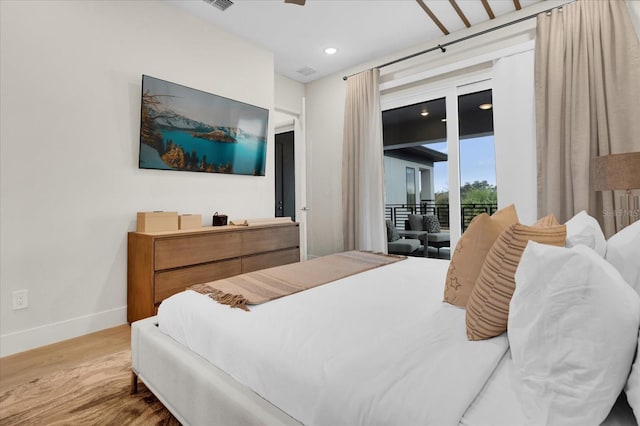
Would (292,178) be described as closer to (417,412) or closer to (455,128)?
(455,128)

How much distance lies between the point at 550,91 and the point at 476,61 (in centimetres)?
84

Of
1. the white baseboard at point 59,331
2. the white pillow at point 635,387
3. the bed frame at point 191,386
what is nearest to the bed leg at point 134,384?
the bed frame at point 191,386

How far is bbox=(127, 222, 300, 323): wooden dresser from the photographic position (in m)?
2.57

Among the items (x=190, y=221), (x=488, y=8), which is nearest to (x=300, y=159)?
(x=190, y=221)

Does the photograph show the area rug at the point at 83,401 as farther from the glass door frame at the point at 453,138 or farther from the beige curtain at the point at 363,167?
the glass door frame at the point at 453,138

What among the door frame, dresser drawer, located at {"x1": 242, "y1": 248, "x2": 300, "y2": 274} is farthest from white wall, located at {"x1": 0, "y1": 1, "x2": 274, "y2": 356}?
the door frame

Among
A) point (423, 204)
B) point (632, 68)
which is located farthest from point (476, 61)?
point (423, 204)

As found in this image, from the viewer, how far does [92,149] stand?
261 centimetres

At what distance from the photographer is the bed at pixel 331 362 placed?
0.80 meters

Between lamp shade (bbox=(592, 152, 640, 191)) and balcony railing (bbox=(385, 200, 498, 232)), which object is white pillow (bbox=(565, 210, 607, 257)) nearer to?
lamp shade (bbox=(592, 152, 640, 191))

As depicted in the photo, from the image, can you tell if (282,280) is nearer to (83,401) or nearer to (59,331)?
(83,401)

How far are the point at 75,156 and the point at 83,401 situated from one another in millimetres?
1791

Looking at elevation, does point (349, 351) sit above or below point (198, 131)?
below

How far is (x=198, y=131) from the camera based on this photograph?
325 cm
